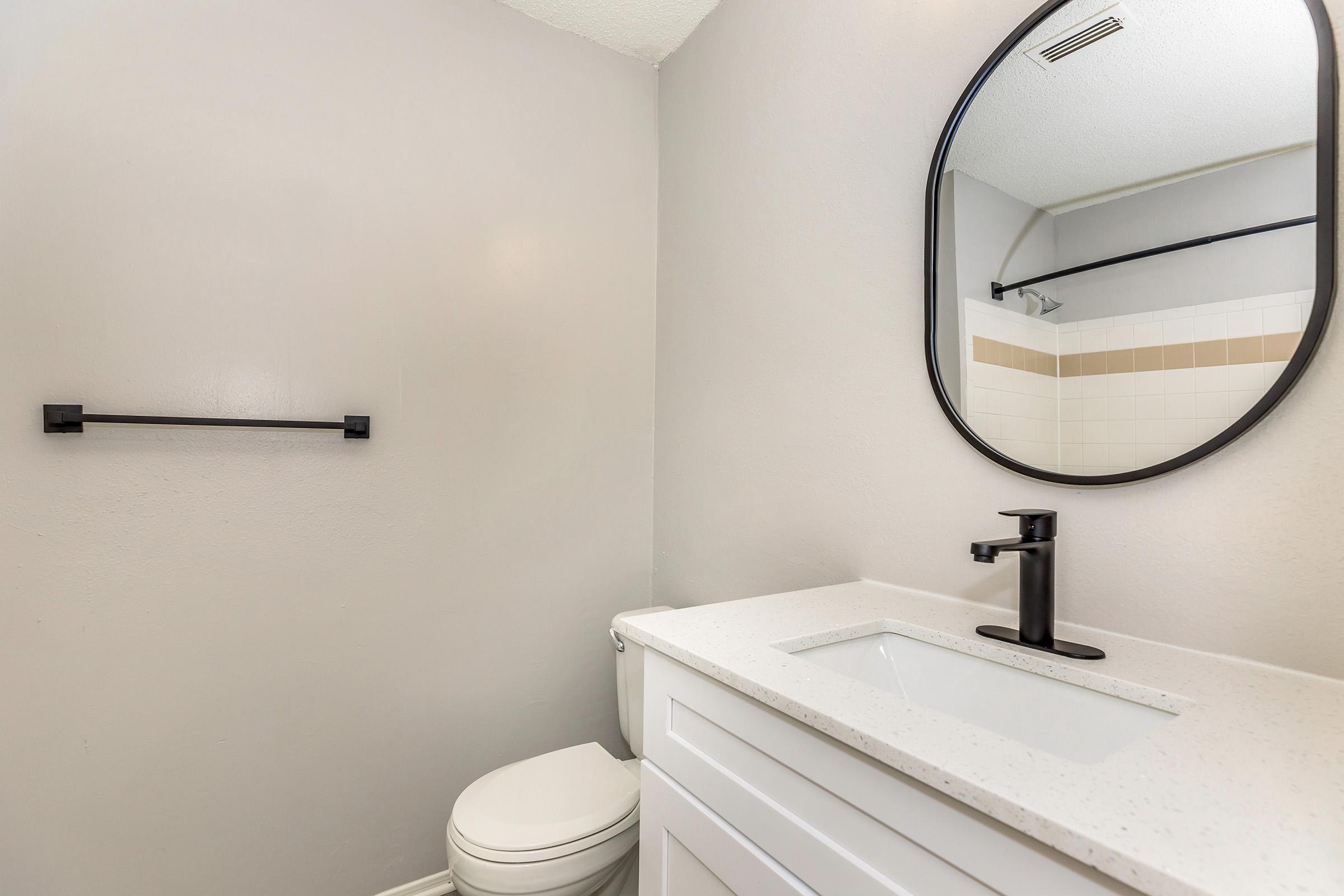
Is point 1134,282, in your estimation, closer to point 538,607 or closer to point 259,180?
point 538,607

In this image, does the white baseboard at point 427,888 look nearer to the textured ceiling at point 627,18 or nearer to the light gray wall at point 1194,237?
the light gray wall at point 1194,237

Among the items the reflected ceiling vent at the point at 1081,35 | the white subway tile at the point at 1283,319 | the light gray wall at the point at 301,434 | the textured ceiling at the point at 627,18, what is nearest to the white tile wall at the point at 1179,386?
the white subway tile at the point at 1283,319

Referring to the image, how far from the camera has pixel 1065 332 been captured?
1.02 metres

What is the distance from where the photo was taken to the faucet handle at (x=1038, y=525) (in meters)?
0.91

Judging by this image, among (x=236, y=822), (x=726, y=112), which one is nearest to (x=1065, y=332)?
(x=726, y=112)

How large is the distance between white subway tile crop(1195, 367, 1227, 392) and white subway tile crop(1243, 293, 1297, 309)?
0.09 meters

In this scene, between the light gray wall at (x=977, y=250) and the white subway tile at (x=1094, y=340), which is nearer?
the white subway tile at (x=1094, y=340)

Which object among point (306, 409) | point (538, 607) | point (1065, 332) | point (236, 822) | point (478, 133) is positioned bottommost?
point (236, 822)

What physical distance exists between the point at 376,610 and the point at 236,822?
0.52 metres

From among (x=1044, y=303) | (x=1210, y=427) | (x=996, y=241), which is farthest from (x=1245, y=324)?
(x=996, y=241)

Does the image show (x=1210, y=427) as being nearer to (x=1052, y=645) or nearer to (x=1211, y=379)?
(x=1211, y=379)

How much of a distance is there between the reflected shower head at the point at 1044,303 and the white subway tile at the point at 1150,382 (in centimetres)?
17

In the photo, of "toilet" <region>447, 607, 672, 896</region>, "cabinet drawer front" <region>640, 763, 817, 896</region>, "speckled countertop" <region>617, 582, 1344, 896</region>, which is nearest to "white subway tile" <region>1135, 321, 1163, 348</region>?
"speckled countertop" <region>617, 582, 1344, 896</region>

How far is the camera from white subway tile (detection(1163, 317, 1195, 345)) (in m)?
0.89
